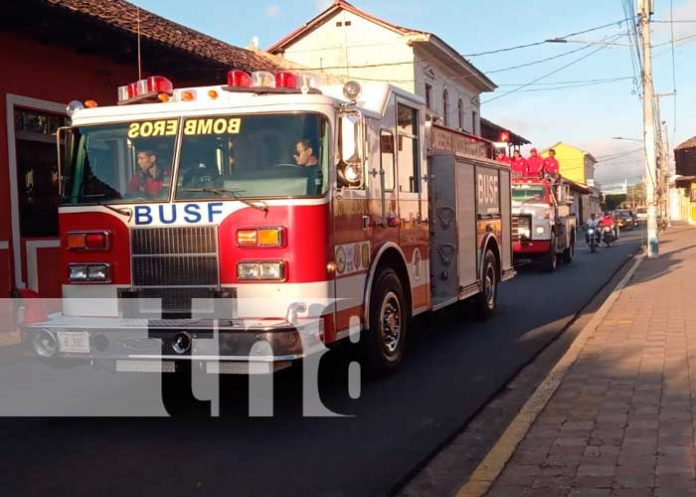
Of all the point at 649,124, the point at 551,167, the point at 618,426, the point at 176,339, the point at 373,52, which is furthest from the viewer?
the point at 373,52

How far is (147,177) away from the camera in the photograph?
21.9 ft

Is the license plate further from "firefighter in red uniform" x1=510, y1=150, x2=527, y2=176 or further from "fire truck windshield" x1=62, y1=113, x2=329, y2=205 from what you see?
"firefighter in red uniform" x1=510, y1=150, x2=527, y2=176

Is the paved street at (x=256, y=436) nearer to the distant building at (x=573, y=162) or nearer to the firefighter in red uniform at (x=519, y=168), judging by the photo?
the firefighter in red uniform at (x=519, y=168)

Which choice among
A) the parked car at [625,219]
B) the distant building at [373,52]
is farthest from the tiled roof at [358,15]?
the parked car at [625,219]

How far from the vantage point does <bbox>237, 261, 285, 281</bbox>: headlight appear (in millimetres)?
6113

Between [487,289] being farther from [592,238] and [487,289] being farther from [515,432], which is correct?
[592,238]

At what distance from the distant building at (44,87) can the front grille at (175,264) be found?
5149 millimetres

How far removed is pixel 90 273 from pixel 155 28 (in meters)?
8.96

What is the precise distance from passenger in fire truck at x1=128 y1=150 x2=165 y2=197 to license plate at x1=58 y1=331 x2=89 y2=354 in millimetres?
1239

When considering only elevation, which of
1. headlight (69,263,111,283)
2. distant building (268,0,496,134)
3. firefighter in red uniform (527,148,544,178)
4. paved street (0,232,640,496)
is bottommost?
paved street (0,232,640,496)

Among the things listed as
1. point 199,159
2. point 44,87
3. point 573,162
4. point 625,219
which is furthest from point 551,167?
point 573,162

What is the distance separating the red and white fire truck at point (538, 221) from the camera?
20.9 m

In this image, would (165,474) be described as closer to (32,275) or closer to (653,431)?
(653,431)

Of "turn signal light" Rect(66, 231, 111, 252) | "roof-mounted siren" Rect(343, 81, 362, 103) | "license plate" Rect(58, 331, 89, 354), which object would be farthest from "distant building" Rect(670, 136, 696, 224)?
"license plate" Rect(58, 331, 89, 354)
